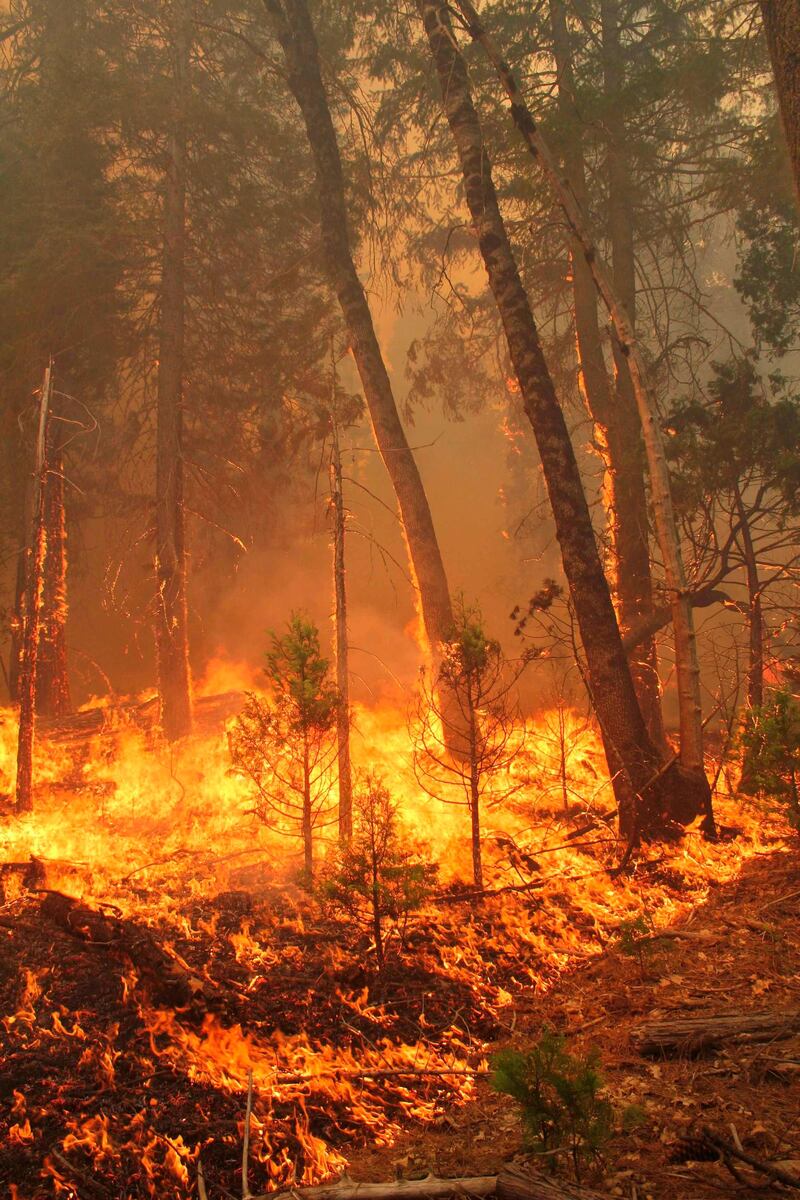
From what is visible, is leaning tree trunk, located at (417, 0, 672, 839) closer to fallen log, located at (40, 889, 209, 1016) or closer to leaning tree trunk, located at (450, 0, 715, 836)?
leaning tree trunk, located at (450, 0, 715, 836)

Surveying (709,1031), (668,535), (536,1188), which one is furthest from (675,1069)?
(668,535)

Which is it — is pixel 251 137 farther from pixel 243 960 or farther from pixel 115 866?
pixel 243 960

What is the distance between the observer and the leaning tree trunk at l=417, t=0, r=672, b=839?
26.2 feet

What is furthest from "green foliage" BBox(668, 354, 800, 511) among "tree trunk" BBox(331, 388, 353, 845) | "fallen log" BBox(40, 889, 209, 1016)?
"fallen log" BBox(40, 889, 209, 1016)

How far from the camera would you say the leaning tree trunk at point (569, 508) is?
797 cm

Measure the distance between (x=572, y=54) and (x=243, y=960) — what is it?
13866 millimetres

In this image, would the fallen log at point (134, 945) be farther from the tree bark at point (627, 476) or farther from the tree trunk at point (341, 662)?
the tree bark at point (627, 476)

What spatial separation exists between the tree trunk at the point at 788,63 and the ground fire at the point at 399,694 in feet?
0.08

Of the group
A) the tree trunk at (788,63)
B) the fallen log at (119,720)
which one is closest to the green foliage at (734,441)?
the tree trunk at (788,63)

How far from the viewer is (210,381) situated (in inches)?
621

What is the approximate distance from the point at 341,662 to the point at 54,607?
8.93 m

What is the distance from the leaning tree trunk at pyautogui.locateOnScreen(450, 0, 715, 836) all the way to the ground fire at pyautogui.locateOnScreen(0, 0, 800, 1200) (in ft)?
0.14

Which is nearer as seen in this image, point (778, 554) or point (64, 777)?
point (64, 777)

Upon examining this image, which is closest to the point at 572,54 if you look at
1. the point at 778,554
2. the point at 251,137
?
the point at 251,137
